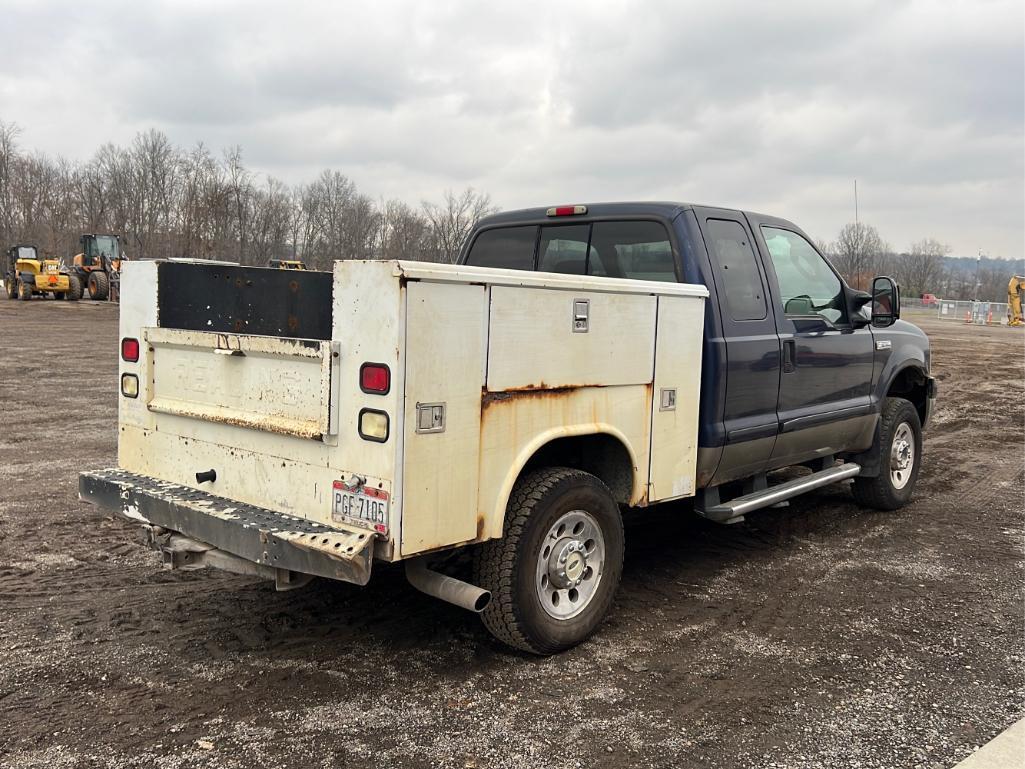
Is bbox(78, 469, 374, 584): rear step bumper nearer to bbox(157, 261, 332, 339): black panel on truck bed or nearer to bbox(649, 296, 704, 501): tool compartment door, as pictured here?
bbox(157, 261, 332, 339): black panel on truck bed

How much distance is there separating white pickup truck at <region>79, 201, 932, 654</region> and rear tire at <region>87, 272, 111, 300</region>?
113 ft

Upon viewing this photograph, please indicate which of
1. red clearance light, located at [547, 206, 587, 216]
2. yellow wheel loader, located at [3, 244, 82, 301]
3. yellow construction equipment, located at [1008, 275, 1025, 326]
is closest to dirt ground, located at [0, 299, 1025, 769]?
red clearance light, located at [547, 206, 587, 216]

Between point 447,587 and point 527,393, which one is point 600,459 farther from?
point 447,587

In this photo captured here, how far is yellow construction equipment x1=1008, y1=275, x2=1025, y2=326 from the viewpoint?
145ft

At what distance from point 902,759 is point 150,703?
2.97 m

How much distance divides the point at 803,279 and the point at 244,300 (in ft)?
12.2

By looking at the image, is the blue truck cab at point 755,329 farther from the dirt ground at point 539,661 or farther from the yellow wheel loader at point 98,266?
the yellow wheel loader at point 98,266

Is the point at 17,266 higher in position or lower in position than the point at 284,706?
higher

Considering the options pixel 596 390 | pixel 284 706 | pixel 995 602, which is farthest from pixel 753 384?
pixel 284 706

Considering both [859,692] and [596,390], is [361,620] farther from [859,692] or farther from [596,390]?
[859,692]

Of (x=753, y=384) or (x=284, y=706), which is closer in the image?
(x=284, y=706)

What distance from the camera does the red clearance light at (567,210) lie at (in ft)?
17.7

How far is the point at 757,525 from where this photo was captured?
6.57m

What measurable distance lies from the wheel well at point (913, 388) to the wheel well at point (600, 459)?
135 inches
